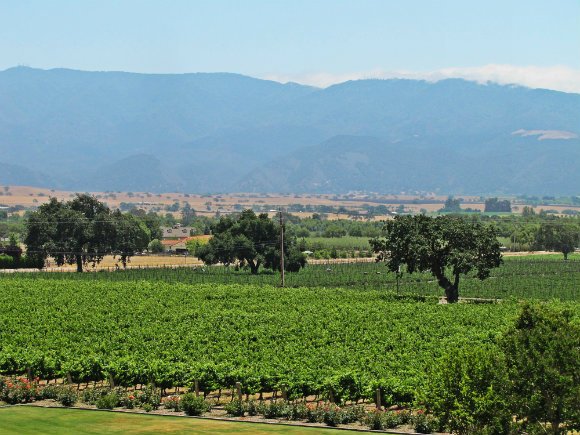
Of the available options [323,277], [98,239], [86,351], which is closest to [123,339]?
[86,351]

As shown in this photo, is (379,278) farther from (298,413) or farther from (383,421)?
(383,421)

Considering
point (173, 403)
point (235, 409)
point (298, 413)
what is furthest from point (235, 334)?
point (298, 413)

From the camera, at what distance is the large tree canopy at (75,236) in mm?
153500

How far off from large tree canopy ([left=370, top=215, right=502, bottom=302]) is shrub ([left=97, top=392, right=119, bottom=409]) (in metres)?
47.1

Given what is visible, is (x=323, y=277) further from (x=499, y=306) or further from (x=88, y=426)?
(x=88, y=426)

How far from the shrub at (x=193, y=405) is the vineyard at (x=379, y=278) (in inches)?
2308

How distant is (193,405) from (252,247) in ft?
302

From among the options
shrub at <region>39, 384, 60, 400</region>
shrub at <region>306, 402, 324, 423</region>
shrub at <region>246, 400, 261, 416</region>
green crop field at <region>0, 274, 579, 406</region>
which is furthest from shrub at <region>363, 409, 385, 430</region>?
shrub at <region>39, 384, 60, 400</region>

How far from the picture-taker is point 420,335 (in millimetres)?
71250

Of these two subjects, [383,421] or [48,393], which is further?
[48,393]

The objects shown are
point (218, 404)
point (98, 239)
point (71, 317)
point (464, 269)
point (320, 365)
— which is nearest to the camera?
point (218, 404)

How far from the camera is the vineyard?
117 m

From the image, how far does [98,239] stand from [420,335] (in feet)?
303

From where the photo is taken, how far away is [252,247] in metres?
144
